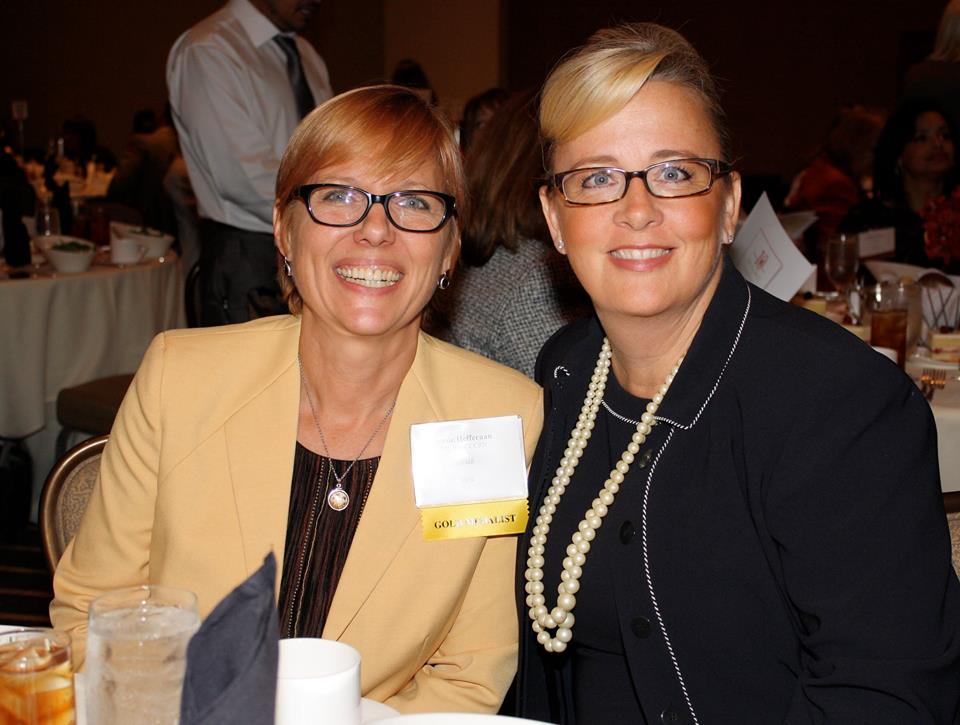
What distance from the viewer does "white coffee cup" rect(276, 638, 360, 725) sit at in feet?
3.40

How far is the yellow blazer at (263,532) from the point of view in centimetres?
182

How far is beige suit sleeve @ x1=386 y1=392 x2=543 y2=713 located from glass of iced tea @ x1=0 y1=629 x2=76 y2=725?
31.3 inches

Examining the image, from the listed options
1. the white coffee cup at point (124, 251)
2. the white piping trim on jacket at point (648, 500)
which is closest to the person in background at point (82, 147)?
the white coffee cup at point (124, 251)

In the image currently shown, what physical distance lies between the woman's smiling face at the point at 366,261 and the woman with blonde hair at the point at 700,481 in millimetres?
257

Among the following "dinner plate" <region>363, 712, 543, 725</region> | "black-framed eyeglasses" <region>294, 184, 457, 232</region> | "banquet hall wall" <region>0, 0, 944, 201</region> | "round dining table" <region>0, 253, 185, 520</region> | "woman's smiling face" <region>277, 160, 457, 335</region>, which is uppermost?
"banquet hall wall" <region>0, 0, 944, 201</region>

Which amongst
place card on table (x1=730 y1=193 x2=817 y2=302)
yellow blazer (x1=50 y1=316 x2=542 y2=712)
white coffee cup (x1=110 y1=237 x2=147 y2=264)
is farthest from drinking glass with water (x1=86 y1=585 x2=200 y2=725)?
white coffee cup (x1=110 y1=237 x2=147 y2=264)

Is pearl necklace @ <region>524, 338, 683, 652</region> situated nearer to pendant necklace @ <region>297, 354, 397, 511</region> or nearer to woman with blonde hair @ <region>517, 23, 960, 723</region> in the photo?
woman with blonde hair @ <region>517, 23, 960, 723</region>

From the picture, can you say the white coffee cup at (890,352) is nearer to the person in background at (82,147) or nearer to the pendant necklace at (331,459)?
the pendant necklace at (331,459)

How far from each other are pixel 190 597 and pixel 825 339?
1.00m

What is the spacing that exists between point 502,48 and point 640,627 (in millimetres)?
12074

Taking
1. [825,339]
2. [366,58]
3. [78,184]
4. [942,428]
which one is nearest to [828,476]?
[825,339]

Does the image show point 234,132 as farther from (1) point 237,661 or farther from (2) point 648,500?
(1) point 237,661

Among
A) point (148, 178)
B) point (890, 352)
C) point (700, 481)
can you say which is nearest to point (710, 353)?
point (700, 481)

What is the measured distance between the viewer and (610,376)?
202cm
